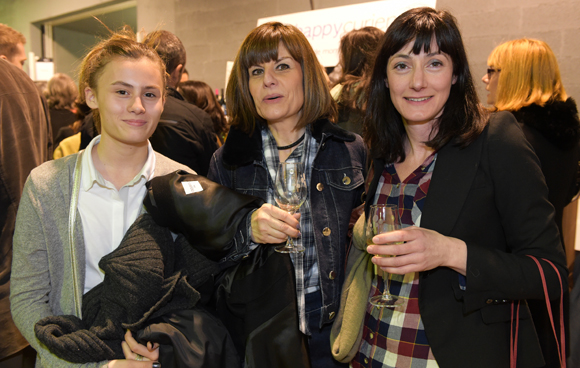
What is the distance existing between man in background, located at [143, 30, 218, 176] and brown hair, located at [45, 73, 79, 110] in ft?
8.53

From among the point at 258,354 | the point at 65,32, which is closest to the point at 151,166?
the point at 258,354

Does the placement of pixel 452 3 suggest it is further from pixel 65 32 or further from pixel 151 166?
pixel 65 32

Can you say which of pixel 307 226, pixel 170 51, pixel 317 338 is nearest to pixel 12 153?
pixel 170 51

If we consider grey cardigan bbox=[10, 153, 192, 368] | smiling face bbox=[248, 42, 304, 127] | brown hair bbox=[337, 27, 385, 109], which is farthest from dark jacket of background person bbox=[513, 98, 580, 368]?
grey cardigan bbox=[10, 153, 192, 368]

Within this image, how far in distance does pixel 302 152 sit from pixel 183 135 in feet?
4.03

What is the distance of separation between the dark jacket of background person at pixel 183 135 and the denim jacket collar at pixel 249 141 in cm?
102

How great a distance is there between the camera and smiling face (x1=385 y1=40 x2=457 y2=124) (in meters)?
1.41

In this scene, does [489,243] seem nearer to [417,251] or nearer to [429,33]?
[417,251]

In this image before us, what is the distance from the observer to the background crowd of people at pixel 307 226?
50.3 inches

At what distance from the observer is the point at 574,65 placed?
375 centimetres

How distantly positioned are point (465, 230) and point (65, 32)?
1248cm

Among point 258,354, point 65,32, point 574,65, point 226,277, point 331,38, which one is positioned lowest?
point 258,354

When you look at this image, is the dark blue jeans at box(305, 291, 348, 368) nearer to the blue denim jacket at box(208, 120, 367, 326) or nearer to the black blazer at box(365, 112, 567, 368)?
the blue denim jacket at box(208, 120, 367, 326)

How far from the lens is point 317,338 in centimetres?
166
